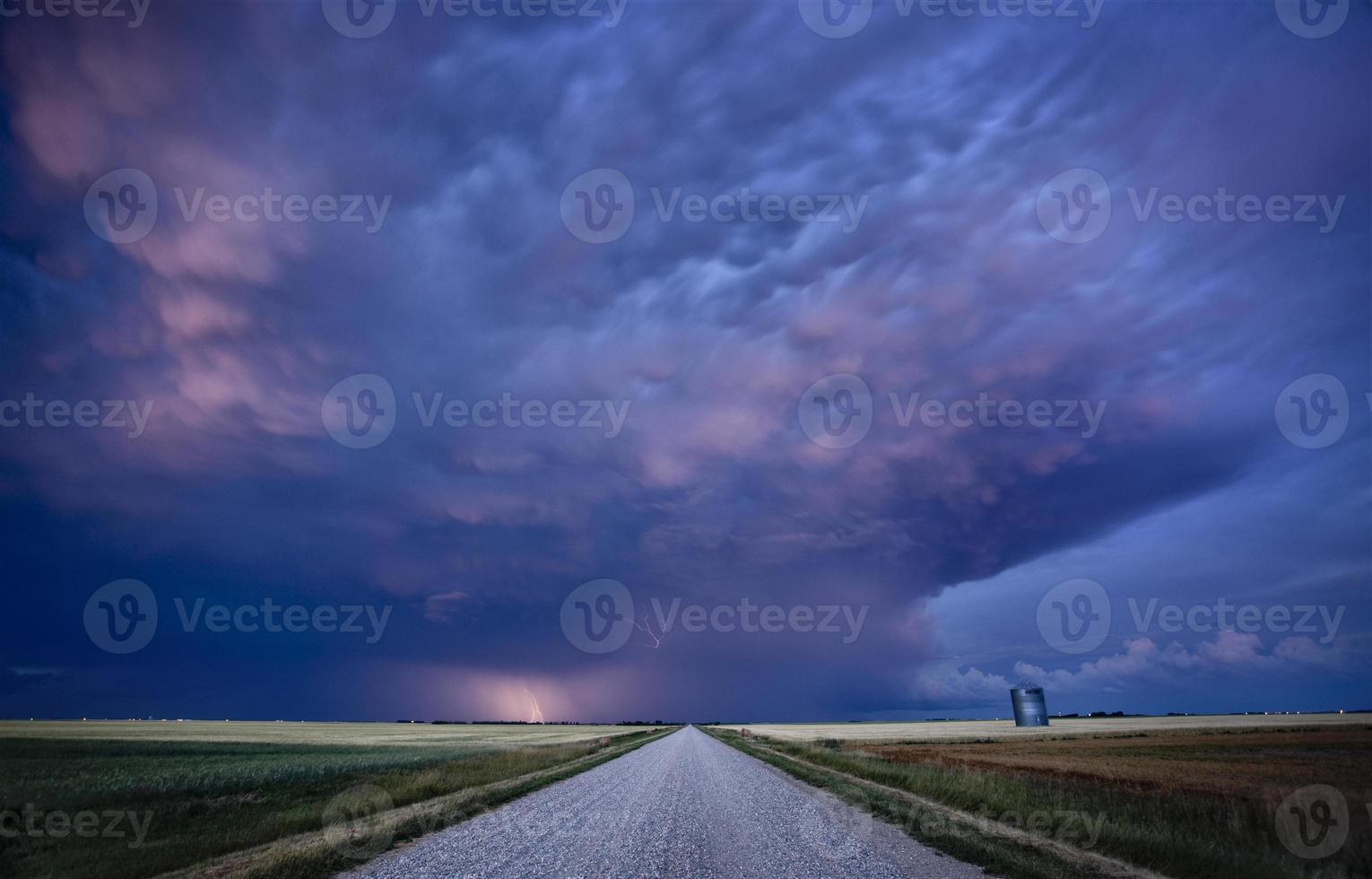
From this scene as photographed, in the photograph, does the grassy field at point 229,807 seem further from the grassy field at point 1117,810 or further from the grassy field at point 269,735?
the grassy field at point 269,735

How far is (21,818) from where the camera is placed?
16.4m

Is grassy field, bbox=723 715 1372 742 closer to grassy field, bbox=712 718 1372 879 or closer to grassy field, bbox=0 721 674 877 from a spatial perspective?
grassy field, bbox=712 718 1372 879

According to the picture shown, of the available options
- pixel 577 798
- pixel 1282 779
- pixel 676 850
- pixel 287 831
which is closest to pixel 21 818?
pixel 287 831

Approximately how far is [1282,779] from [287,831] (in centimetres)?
3427

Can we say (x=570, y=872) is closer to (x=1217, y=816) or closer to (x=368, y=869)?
(x=368, y=869)

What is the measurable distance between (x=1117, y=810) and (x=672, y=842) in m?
12.3

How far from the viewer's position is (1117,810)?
17.0m

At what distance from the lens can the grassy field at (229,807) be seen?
12.4m

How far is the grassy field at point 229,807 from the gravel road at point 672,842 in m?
1.57

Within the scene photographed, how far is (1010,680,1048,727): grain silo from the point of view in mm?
97625

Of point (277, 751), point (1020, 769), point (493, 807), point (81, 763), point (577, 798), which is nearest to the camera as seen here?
point (493, 807)

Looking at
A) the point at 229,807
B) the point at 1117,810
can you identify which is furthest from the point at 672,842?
the point at 229,807

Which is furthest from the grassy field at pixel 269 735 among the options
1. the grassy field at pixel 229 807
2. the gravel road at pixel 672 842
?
the gravel road at pixel 672 842

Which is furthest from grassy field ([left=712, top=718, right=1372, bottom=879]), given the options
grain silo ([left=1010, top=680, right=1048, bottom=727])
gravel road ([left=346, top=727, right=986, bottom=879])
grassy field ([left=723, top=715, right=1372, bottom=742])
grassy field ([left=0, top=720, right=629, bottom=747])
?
grain silo ([left=1010, top=680, right=1048, bottom=727])
